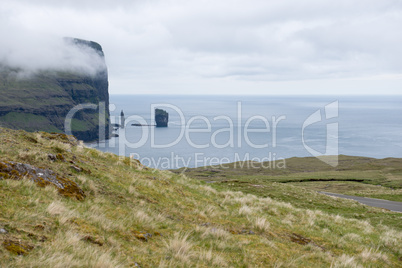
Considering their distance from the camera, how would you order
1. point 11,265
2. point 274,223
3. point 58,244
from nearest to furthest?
point 11,265 → point 58,244 → point 274,223

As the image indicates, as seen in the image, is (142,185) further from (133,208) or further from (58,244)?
(58,244)

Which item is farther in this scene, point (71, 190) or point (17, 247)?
point (71, 190)

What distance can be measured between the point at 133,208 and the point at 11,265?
18.0 feet

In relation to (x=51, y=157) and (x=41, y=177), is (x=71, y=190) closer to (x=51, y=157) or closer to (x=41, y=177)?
(x=41, y=177)

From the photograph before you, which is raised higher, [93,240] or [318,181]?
[93,240]

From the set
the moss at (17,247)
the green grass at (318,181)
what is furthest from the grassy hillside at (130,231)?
the green grass at (318,181)

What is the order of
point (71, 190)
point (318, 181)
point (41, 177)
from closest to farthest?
point (41, 177), point (71, 190), point (318, 181)

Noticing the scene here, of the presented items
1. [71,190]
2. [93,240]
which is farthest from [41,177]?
[93,240]

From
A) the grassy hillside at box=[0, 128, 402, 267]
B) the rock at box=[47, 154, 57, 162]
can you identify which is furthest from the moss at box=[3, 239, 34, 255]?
the rock at box=[47, 154, 57, 162]

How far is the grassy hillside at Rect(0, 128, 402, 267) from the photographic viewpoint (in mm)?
5508

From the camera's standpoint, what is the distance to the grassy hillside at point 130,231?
18.1 feet

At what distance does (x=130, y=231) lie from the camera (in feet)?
24.6

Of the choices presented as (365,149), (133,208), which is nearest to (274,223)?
(133,208)

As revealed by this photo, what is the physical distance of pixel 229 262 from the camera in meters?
6.97
